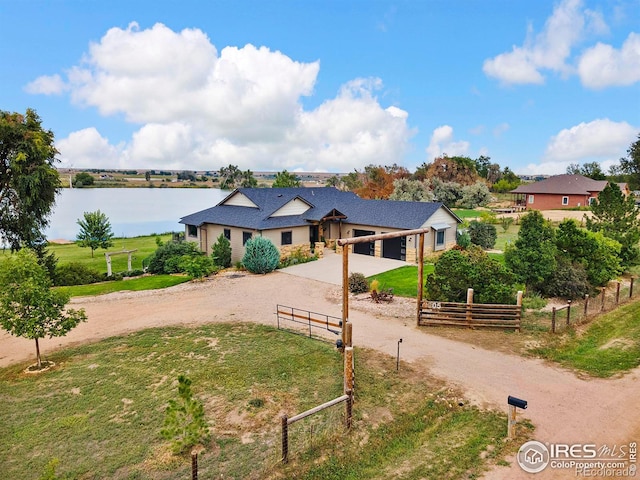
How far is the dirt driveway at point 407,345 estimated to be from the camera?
9469 millimetres

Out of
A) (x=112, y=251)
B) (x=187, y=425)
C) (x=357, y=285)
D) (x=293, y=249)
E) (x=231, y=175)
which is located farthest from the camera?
(x=231, y=175)

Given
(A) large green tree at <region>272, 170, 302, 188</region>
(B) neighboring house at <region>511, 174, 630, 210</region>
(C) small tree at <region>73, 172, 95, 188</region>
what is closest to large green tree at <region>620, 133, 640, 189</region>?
(B) neighboring house at <region>511, 174, 630, 210</region>

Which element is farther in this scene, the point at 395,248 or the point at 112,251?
the point at 112,251

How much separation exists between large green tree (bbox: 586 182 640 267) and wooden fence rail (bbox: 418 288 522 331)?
12932mm

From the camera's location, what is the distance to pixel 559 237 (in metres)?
21.9

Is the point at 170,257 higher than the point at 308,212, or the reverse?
the point at 308,212

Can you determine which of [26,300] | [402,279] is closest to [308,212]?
[402,279]

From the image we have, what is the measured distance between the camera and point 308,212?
105ft

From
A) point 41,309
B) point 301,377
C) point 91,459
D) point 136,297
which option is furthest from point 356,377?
point 136,297

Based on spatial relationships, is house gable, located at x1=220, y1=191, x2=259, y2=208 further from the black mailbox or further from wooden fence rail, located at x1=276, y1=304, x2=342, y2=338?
the black mailbox

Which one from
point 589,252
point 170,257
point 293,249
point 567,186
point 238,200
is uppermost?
point 567,186

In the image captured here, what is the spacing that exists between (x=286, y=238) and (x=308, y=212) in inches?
133

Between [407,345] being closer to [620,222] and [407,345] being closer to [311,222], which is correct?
[311,222]

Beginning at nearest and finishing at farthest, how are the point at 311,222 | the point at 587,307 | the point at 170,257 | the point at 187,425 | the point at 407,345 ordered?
the point at 187,425 → the point at 407,345 → the point at 587,307 → the point at 170,257 → the point at 311,222
